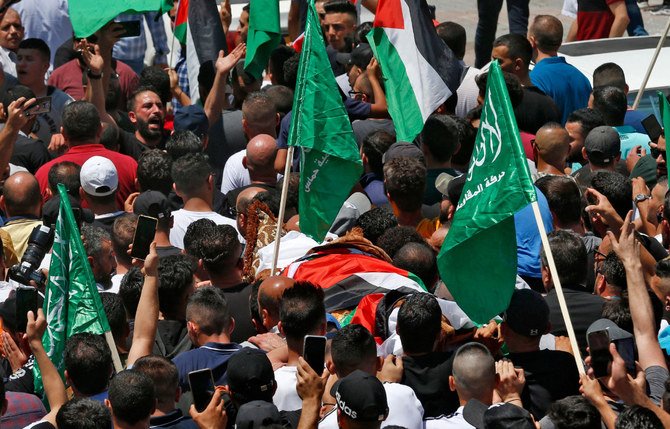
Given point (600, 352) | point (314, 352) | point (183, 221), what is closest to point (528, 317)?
point (600, 352)

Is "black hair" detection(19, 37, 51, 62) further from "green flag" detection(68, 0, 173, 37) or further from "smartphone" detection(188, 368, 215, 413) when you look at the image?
"smartphone" detection(188, 368, 215, 413)

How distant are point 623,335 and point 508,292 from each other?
0.68 meters

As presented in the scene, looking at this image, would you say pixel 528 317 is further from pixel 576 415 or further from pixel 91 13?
pixel 91 13

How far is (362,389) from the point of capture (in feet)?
18.2

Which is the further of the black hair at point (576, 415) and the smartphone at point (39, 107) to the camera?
the smartphone at point (39, 107)

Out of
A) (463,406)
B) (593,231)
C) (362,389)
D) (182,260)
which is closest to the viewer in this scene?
(362,389)

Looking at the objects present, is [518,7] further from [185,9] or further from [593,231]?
[593,231]

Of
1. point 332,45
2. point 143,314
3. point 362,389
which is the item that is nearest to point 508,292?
point 362,389

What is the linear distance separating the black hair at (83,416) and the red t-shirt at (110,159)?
13.3ft

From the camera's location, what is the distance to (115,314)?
7047 mm

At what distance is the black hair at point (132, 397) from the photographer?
568 cm

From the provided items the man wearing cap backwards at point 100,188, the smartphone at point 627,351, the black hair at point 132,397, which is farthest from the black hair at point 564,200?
the black hair at point 132,397

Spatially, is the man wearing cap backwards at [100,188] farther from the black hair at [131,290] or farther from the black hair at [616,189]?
the black hair at [616,189]

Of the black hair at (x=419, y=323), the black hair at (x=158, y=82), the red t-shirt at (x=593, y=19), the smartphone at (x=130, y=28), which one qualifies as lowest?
the red t-shirt at (x=593, y=19)
